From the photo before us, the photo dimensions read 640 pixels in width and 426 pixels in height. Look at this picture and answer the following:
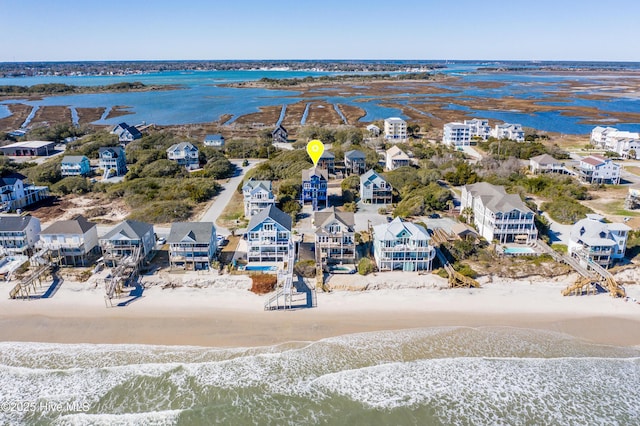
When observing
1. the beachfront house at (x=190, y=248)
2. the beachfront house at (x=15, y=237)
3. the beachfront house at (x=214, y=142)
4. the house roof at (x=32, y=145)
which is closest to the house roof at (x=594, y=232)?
the beachfront house at (x=190, y=248)

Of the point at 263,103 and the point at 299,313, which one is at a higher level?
the point at 263,103

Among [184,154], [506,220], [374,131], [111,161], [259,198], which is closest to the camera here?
[506,220]

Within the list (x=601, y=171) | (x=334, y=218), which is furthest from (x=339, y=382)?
(x=601, y=171)

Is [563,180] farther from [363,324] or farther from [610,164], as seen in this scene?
[363,324]

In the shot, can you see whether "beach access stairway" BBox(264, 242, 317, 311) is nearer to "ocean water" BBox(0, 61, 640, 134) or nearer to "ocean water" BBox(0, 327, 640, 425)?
"ocean water" BBox(0, 327, 640, 425)

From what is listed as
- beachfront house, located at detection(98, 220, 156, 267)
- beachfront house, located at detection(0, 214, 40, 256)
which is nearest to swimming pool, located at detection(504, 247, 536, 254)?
beachfront house, located at detection(98, 220, 156, 267)

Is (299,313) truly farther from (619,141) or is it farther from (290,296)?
(619,141)
